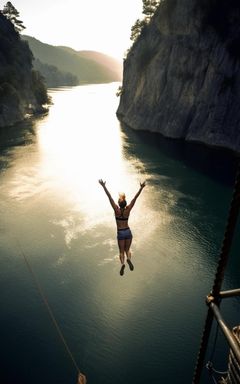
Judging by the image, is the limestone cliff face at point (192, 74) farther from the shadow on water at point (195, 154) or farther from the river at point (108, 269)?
the river at point (108, 269)

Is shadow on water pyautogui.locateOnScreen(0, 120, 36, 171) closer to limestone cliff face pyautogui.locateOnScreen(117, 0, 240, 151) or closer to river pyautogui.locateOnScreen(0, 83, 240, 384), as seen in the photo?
river pyautogui.locateOnScreen(0, 83, 240, 384)

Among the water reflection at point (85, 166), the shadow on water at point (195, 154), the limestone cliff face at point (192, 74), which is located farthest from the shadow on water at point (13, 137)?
the limestone cliff face at point (192, 74)

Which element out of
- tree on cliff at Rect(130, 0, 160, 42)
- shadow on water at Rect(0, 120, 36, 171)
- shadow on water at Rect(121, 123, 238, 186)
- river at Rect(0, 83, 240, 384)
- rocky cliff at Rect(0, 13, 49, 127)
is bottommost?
river at Rect(0, 83, 240, 384)

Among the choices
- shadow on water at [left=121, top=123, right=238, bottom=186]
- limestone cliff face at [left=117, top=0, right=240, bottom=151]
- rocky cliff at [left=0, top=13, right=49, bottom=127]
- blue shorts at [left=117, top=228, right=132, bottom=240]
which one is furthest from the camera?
rocky cliff at [left=0, top=13, right=49, bottom=127]

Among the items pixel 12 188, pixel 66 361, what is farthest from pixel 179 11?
pixel 66 361

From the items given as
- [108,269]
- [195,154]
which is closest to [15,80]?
[195,154]

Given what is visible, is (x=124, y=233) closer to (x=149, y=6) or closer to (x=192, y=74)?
(x=192, y=74)

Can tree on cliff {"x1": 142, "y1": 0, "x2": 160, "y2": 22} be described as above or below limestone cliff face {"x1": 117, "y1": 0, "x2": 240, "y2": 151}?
above

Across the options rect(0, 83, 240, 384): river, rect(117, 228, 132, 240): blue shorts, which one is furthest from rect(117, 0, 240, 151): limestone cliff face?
rect(117, 228, 132, 240): blue shorts
